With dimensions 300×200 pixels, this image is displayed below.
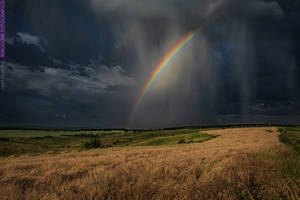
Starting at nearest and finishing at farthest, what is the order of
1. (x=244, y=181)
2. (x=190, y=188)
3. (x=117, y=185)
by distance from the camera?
(x=190, y=188) < (x=117, y=185) < (x=244, y=181)

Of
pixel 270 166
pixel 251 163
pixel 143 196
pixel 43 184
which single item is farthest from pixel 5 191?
pixel 270 166

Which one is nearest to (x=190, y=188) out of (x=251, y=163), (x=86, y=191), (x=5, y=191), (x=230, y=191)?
(x=230, y=191)

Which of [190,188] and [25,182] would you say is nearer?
[190,188]

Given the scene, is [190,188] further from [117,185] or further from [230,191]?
[117,185]

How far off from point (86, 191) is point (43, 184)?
8.45 feet

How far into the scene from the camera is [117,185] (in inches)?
170

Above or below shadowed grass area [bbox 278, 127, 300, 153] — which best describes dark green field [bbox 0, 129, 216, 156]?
below

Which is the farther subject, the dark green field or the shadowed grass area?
the dark green field

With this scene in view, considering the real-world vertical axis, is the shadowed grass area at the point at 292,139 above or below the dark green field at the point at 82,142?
above

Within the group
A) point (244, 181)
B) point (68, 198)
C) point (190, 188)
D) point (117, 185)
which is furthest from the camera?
point (244, 181)

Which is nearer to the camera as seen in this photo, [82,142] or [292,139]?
[292,139]

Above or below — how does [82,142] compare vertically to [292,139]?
below

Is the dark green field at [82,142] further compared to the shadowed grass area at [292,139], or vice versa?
the dark green field at [82,142]

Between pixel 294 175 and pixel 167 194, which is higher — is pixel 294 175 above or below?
below
